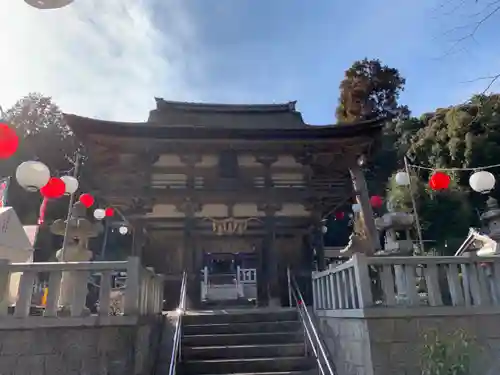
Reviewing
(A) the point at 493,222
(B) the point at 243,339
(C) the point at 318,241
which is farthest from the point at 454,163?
(B) the point at 243,339

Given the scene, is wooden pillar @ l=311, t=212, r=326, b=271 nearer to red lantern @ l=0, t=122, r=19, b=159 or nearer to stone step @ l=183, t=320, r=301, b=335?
stone step @ l=183, t=320, r=301, b=335

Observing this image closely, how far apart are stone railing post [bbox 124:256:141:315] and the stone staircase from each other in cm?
188

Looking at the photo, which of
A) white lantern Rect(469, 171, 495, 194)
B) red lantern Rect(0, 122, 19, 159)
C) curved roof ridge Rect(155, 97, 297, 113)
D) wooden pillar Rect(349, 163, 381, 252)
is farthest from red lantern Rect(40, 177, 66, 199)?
white lantern Rect(469, 171, 495, 194)

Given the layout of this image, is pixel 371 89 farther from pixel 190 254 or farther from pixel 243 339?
pixel 243 339

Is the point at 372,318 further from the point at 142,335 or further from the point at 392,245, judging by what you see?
the point at 142,335

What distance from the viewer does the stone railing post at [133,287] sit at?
5.14 m

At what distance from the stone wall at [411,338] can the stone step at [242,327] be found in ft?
7.89

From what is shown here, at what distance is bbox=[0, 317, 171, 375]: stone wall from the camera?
482cm

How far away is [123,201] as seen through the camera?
10.1 meters

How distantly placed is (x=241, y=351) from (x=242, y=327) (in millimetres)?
689

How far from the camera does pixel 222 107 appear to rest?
45.1ft

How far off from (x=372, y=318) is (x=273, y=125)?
9056mm

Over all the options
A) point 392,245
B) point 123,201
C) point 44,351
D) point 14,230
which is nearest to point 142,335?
point 44,351

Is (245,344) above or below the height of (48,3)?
below
